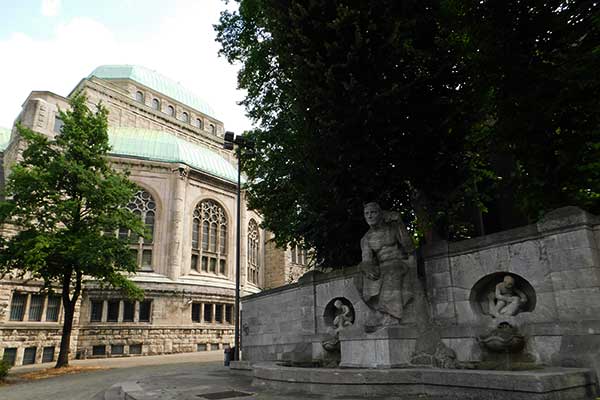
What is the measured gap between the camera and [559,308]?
711cm

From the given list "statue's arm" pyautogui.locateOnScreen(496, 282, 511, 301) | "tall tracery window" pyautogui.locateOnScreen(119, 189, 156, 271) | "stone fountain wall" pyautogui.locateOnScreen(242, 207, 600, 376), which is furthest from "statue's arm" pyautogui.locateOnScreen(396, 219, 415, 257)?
"tall tracery window" pyautogui.locateOnScreen(119, 189, 156, 271)

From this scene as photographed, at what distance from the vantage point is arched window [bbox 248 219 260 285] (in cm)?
4588

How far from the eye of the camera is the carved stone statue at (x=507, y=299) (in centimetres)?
784

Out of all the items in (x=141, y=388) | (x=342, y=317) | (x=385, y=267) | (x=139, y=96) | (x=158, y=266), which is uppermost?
(x=139, y=96)

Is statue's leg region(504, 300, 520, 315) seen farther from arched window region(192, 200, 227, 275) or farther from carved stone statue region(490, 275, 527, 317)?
arched window region(192, 200, 227, 275)

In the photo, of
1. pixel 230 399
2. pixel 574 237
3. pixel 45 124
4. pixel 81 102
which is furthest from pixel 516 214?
pixel 45 124

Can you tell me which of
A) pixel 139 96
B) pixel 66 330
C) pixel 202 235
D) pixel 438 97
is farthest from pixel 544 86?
pixel 139 96

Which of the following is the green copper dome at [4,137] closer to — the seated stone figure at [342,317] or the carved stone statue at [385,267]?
the seated stone figure at [342,317]

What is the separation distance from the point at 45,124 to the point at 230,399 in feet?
119

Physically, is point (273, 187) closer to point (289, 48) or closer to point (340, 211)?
point (340, 211)

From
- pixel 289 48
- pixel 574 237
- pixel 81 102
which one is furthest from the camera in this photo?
pixel 81 102

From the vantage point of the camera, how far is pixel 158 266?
36.2m

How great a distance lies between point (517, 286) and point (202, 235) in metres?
35.1

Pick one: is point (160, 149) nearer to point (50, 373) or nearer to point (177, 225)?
point (177, 225)
